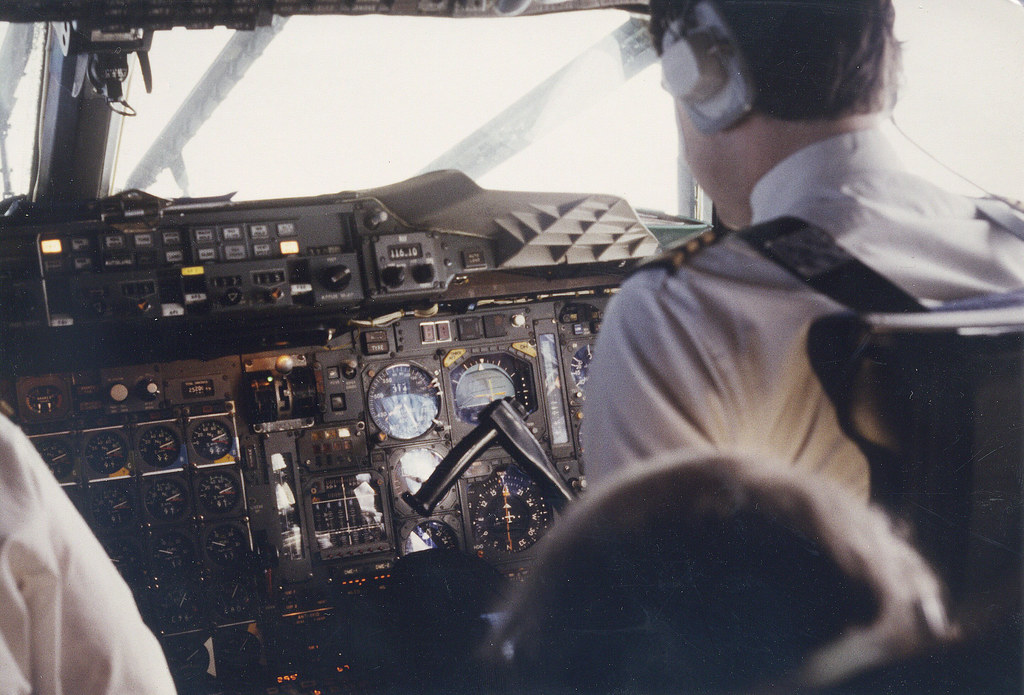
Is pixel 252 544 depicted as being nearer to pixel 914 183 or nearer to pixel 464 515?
pixel 464 515

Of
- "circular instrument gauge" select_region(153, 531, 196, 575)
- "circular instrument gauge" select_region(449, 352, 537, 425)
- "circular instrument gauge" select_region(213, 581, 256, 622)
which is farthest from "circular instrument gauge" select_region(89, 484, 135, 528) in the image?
"circular instrument gauge" select_region(449, 352, 537, 425)

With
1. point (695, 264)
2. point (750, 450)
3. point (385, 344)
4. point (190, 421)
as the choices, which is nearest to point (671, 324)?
point (695, 264)

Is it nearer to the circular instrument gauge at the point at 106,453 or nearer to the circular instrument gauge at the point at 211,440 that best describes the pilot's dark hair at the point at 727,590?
the circular instrument gauge at the point at 211,440

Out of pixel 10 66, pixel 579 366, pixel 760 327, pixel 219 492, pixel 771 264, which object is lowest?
pixel 219 492

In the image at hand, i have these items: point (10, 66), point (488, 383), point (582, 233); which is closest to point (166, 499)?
point (488, 383)

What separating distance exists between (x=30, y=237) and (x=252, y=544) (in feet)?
3.87

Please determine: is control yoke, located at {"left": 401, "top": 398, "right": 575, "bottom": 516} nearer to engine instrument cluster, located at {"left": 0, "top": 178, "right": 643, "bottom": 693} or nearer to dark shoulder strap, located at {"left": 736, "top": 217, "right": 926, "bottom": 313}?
engine instrument cluster, located at {"left": 0, "top": 178, "right": 643, "bottom": 693}

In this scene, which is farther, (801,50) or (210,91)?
(210,91)

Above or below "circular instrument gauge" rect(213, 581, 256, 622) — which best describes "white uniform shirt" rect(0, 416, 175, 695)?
above

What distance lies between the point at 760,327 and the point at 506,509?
1.64 m

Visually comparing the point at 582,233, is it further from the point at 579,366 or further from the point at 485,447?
the point at 579,366

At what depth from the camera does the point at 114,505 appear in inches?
91.9

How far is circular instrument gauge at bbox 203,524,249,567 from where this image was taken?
244 cm

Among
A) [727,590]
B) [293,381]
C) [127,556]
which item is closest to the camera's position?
[727,590]
